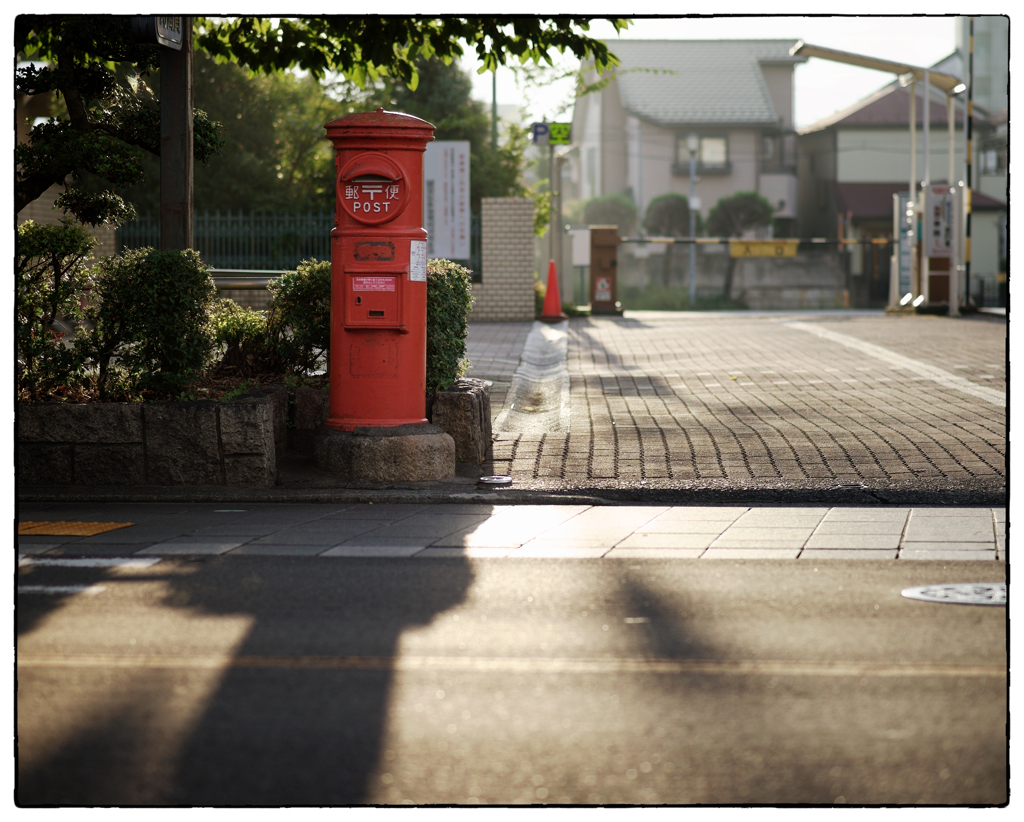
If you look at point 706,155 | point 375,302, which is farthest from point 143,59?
point 706,155

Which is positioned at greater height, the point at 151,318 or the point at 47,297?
the point at 47,297

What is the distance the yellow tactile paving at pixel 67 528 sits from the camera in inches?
247

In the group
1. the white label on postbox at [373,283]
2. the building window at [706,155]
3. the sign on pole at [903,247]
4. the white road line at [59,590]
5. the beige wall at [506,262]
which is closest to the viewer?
the white road line at [59,590]

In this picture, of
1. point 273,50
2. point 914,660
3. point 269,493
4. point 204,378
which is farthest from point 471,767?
point 273,50

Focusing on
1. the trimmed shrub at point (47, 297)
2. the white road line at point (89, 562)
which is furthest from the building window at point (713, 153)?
the white road line at point (89, 562)

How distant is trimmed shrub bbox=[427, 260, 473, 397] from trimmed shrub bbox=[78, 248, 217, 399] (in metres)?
1.53

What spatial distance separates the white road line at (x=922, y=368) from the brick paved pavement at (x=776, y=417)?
0.02 m

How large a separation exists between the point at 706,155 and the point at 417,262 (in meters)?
43.4

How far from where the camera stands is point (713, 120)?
1897 inches

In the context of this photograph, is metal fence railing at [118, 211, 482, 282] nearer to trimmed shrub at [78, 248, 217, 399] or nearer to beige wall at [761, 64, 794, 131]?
trimmed shrub at [78, 248, 217, 399]

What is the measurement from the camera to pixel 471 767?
312 cm

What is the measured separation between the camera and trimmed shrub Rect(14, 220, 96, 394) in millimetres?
7355

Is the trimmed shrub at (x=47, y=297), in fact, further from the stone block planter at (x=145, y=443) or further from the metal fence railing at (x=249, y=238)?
the metal fence railing at (x=249, y=238)

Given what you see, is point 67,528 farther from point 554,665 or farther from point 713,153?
point 713,153
